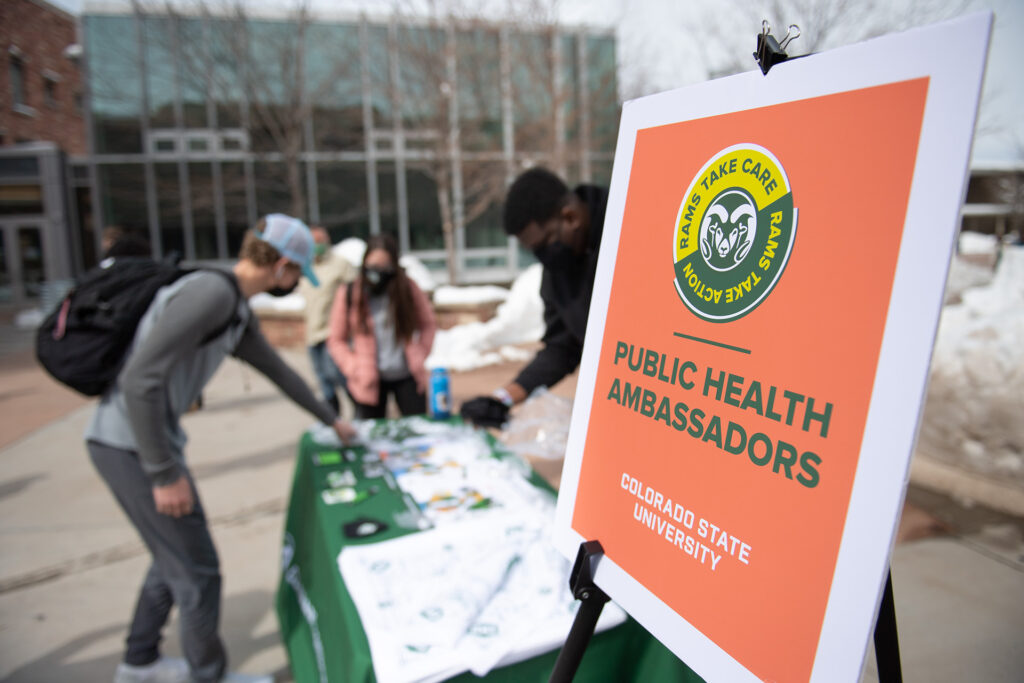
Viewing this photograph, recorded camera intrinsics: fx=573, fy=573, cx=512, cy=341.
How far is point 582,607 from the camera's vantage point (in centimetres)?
103

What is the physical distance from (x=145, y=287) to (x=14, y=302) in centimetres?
1630

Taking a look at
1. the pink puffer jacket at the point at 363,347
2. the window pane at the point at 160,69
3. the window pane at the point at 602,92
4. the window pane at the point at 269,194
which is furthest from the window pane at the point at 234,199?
the pink puffer jacket at the point at 363,347

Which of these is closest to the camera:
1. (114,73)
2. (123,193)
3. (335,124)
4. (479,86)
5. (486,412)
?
(486,412)

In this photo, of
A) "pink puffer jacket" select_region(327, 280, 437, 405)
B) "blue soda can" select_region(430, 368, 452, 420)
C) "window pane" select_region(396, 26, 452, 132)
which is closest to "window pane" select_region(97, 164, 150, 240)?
"window pane" select_region(396, 26, 452, 132)

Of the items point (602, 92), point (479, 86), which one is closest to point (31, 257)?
point (479, 86)

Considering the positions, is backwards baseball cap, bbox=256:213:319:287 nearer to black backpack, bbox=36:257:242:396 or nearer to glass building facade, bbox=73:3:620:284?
black backpack, bbox=36:257:242:396

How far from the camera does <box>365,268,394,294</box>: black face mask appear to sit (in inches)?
138

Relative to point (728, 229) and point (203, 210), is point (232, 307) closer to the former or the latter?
point (728, 229)

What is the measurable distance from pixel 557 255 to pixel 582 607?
139cm

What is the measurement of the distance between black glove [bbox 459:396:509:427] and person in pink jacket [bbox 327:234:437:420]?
48.3 inches

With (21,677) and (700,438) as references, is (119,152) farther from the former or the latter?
(700,438)

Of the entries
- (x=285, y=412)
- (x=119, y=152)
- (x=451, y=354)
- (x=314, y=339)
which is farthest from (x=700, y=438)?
(x=119, y=152)

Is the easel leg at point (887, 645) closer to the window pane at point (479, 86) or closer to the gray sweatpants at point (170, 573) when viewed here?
the gray sweatpants at point (170, 573)

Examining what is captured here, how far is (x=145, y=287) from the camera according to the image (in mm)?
1924
